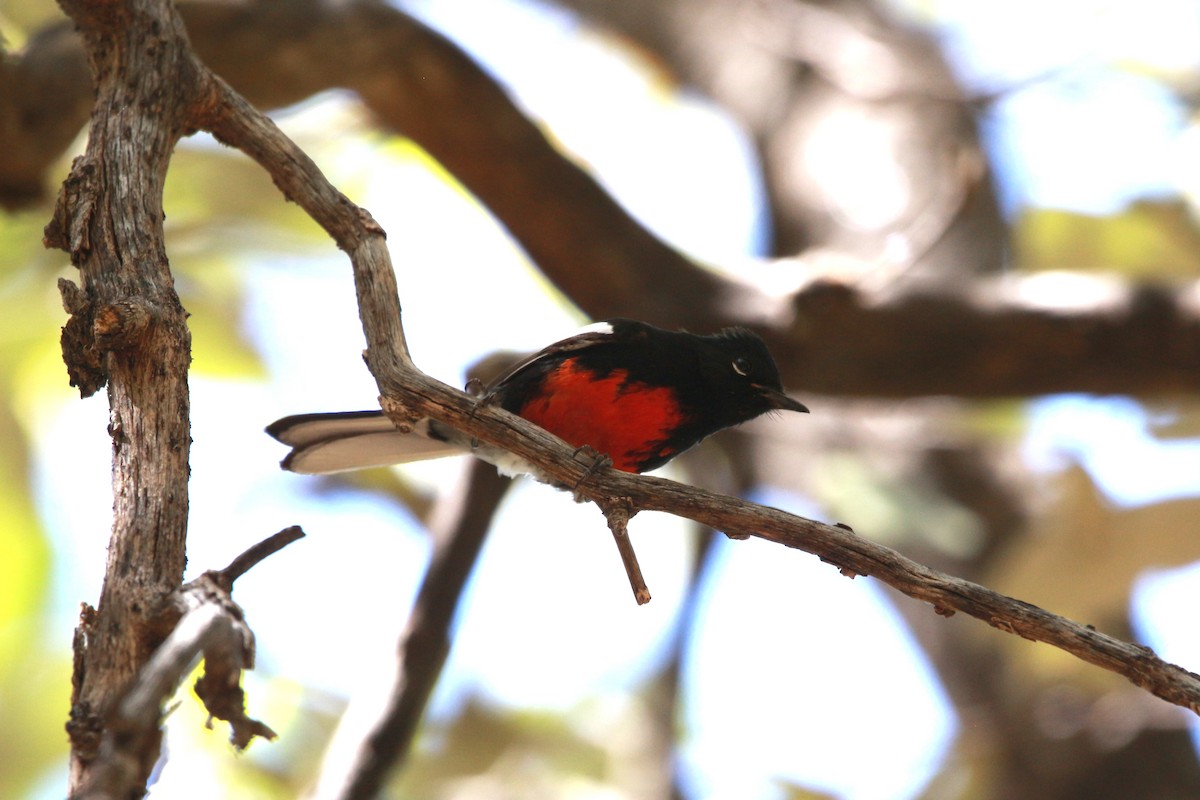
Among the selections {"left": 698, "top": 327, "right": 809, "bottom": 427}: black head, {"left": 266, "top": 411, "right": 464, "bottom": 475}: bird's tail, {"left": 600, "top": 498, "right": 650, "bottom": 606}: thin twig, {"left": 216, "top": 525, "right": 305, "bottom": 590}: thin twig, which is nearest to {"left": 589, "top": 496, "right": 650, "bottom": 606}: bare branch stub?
{"left": 600, "top": 498, "right": 650, "bottom": 606}: thin twig

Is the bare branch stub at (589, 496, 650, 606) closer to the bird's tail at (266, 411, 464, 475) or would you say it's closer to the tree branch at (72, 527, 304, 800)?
the tree branch at (72, 527, 304, 800)

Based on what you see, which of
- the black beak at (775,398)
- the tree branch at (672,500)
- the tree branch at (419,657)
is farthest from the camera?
the black beak at (775,398)

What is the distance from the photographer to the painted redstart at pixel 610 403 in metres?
3.91

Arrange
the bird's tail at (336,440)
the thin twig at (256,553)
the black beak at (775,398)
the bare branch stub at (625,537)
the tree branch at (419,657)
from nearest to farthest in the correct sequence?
1. the thin twig at (256,553)
2. the bare branch stub at (625,537)
3. the bird's tail at (336,440)
4. the tree branch at (419,657)
5. the black beak at (775,398)

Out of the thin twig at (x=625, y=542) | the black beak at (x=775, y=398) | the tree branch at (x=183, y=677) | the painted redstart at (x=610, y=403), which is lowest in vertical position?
the tree branch at (x=183, y=677)

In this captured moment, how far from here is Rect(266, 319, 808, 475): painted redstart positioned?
3.91 meters

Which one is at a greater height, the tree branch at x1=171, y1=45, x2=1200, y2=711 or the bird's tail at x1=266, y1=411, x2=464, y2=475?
the bird's tail at x1=266, y1=411, x2=464, y2=475

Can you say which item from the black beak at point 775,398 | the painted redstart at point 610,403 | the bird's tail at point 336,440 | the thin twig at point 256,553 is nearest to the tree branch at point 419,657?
the painted redstart at point 610,403

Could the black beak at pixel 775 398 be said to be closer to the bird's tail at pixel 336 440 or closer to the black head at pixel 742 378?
the black head at pixel 742 378

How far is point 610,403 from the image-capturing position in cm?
406

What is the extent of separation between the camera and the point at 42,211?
5.01 metres

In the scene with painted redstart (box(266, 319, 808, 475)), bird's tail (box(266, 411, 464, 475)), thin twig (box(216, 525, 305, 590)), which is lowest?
thin twig (box(216, 525, 305, 590))

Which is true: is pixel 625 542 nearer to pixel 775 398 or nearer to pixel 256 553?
pixel 256 553

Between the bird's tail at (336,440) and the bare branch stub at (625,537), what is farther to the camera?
the bird's tail at (336,440)
